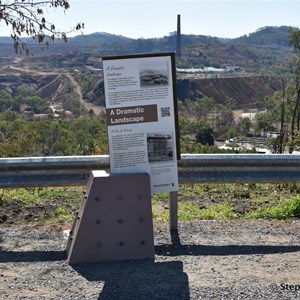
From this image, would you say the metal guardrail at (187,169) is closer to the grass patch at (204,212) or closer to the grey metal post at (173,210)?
the grass patch at (204,212)

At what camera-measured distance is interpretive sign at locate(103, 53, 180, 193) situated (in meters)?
5.18

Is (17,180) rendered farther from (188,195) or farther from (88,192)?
(188,195)

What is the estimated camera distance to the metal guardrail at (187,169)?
6.18 metres

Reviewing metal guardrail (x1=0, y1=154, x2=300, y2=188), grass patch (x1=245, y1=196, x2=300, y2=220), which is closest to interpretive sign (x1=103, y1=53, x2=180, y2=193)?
metal guardrail (x1=0, y1=154, x2=300, y2=188)

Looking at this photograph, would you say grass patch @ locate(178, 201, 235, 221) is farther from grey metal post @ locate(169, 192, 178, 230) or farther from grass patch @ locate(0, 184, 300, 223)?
grey metal post @ locate(169, 192, 178, 230)

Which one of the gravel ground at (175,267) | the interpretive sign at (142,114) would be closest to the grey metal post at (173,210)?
the gravel ground at (175,267)

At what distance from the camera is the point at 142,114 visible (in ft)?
17.2

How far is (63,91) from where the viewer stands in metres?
140

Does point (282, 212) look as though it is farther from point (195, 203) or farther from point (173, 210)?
point (173, 210)

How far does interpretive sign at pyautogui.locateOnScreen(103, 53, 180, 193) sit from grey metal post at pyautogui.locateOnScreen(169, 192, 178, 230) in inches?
14.1

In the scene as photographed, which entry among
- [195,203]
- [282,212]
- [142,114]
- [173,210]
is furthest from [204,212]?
[142,114]

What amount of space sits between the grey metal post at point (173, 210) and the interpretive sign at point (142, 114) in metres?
0.36

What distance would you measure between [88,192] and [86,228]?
0.97ft

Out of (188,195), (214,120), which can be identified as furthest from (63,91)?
(188,195)
